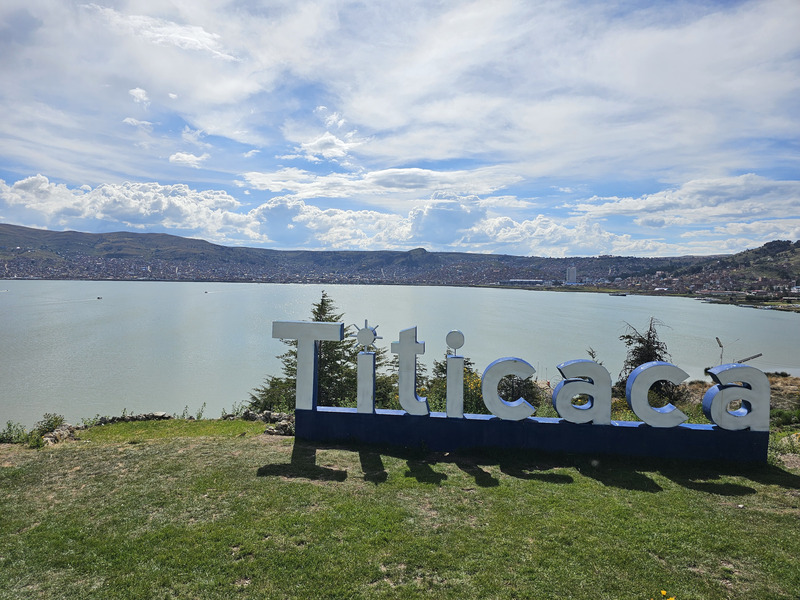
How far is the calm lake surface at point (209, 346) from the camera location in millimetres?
38719

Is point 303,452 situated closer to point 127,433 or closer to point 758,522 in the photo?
point 127,433

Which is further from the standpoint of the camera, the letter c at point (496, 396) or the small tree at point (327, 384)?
the small tree at point (327, 384)

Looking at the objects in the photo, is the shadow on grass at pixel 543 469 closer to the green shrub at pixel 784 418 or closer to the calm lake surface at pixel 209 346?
the green shrub at pixel 784 418

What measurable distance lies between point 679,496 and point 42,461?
49.1ft

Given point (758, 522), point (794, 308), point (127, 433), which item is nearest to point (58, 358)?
point (127, 433)

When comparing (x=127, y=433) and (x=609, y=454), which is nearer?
(x=609, y=454)

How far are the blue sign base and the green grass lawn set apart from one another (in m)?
0.45

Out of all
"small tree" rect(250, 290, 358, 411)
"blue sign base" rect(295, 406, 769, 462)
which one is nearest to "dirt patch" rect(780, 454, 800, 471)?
"blue sign base" rect(295, 406, 769, 462)

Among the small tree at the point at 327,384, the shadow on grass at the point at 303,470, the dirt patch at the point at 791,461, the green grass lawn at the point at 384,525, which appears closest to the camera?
the green grass lawn at the point at 384,525

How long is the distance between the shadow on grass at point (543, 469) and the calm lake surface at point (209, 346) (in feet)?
79.5

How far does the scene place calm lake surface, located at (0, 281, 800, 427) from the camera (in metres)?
38.7

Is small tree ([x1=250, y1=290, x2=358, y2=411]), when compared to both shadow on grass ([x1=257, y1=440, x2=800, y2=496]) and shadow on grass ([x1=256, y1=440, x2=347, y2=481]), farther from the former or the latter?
shadow on grass ([x1=256, y1=440, x2=347, y2=481])

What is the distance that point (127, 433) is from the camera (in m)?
17.2

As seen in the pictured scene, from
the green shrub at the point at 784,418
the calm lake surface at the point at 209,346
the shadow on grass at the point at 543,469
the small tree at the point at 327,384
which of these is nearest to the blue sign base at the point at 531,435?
the shadow on grass at the point at 543,469
